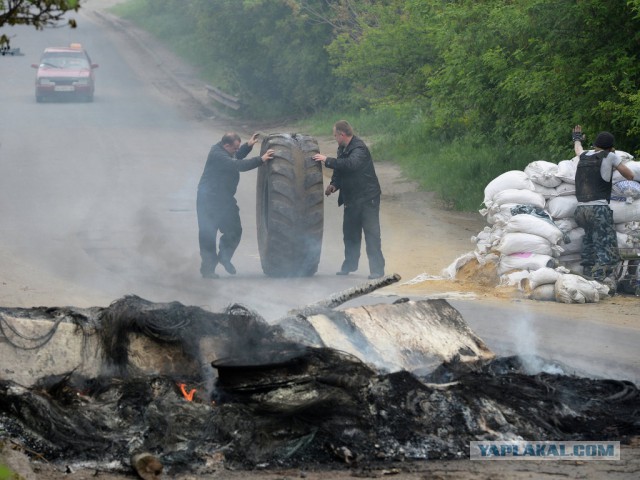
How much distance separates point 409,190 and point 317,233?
7.41m

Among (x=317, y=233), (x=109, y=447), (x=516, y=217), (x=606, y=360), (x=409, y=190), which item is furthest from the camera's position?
(x=409, y=190)

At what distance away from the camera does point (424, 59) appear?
21.0m

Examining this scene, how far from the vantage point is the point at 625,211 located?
11492 mm

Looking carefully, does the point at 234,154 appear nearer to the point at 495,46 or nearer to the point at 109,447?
the point at 495,46

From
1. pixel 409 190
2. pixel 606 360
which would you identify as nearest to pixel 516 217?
pixel 606 360

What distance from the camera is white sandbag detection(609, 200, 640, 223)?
11.5m

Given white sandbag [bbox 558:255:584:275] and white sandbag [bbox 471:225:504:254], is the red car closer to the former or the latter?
white sandbag [bbox 471:225:504:254]

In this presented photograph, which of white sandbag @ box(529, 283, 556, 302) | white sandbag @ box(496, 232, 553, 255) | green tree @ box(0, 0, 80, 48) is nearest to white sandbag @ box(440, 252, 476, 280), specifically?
white sandbag @ box(496, 232, 553, 255)

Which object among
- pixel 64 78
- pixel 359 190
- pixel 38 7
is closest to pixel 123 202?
pixel 359 190

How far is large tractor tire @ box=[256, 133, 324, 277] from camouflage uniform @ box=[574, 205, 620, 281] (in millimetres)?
3250

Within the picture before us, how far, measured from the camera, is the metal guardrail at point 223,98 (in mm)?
30375

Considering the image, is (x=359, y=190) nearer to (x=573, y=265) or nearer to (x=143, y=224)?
(x=573, y=265)

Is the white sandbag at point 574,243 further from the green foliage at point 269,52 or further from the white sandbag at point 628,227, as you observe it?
the green foliage at point 269,52

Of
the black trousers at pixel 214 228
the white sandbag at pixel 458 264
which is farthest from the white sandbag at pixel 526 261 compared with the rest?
the black trousers at pixel 214 228
